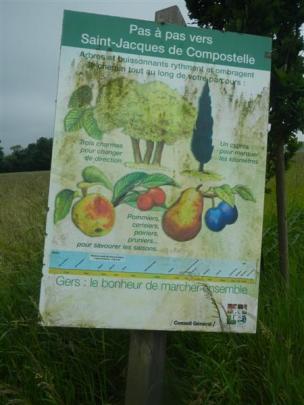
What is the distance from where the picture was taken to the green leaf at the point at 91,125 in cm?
219

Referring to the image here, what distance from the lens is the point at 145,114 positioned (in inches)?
88.7

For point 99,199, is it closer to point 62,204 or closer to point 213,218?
point 62,204

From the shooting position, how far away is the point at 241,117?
2363mm

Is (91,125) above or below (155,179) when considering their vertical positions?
above

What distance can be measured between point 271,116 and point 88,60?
1.30 m

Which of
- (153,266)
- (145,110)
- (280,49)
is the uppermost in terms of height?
A: (280,49)

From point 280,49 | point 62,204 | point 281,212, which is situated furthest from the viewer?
point 281,212

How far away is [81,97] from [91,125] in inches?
5.4

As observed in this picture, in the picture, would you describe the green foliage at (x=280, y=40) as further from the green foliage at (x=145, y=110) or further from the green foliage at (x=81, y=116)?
the green foliage at (x=81, y=116)

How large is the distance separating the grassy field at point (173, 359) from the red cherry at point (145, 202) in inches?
29.8

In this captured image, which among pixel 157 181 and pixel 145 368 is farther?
pixel 145 368

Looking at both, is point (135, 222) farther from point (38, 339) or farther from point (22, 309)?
point (22, 309)

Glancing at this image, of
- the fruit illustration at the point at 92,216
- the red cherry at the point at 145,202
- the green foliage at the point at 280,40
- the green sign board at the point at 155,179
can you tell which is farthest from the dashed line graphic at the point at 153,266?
the green foliage at the point at 280,40

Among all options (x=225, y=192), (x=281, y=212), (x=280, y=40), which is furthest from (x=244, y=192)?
(x=280, y=40)
